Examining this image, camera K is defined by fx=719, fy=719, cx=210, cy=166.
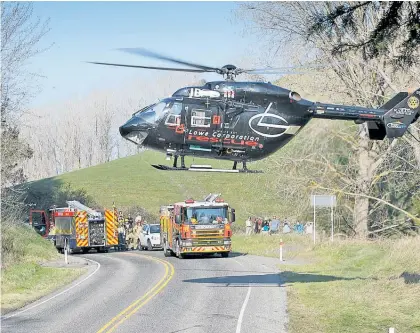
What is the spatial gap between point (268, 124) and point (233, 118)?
0.96 m

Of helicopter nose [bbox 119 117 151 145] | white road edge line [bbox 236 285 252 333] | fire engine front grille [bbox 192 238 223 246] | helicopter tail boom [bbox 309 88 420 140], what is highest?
helicopter tail boom [bbox 309 88 420 140]

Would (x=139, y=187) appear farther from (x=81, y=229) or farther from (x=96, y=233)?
(x=81, y=229)

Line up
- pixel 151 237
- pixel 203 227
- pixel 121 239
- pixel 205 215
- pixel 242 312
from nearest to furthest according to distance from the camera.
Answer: pixel 242 312 < pixel 203 227 < pixel 205 215 < pixel 151 237 < pixel 121 239

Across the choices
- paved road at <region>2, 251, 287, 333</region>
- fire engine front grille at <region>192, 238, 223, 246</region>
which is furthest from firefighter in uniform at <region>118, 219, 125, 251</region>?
paved road at <region>2, 251, 287, 333</region>

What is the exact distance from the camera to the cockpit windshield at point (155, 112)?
18109 mm

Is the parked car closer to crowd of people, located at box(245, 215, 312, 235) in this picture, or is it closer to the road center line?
crowd of people, located at box(245, 215, 312, 235)

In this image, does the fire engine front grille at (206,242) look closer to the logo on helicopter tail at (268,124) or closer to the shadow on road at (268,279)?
the shadow on road at (268,279)

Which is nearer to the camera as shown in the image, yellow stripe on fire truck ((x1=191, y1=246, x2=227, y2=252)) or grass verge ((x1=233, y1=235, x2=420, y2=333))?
grass verge ((x1=233, y1=235, x2=420, y2=333))

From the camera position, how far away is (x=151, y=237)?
47219 mm

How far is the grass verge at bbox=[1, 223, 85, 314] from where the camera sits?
2311 cm

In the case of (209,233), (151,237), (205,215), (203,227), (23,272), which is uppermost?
(205,215)

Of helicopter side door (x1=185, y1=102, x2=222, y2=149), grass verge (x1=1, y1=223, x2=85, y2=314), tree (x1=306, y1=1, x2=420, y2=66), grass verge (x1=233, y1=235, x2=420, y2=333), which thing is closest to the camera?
tree (x1=306, y1=1, x2=420, y2=66)

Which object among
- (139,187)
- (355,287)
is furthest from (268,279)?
(139,187)

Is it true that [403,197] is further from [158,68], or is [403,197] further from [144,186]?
[144,186]
